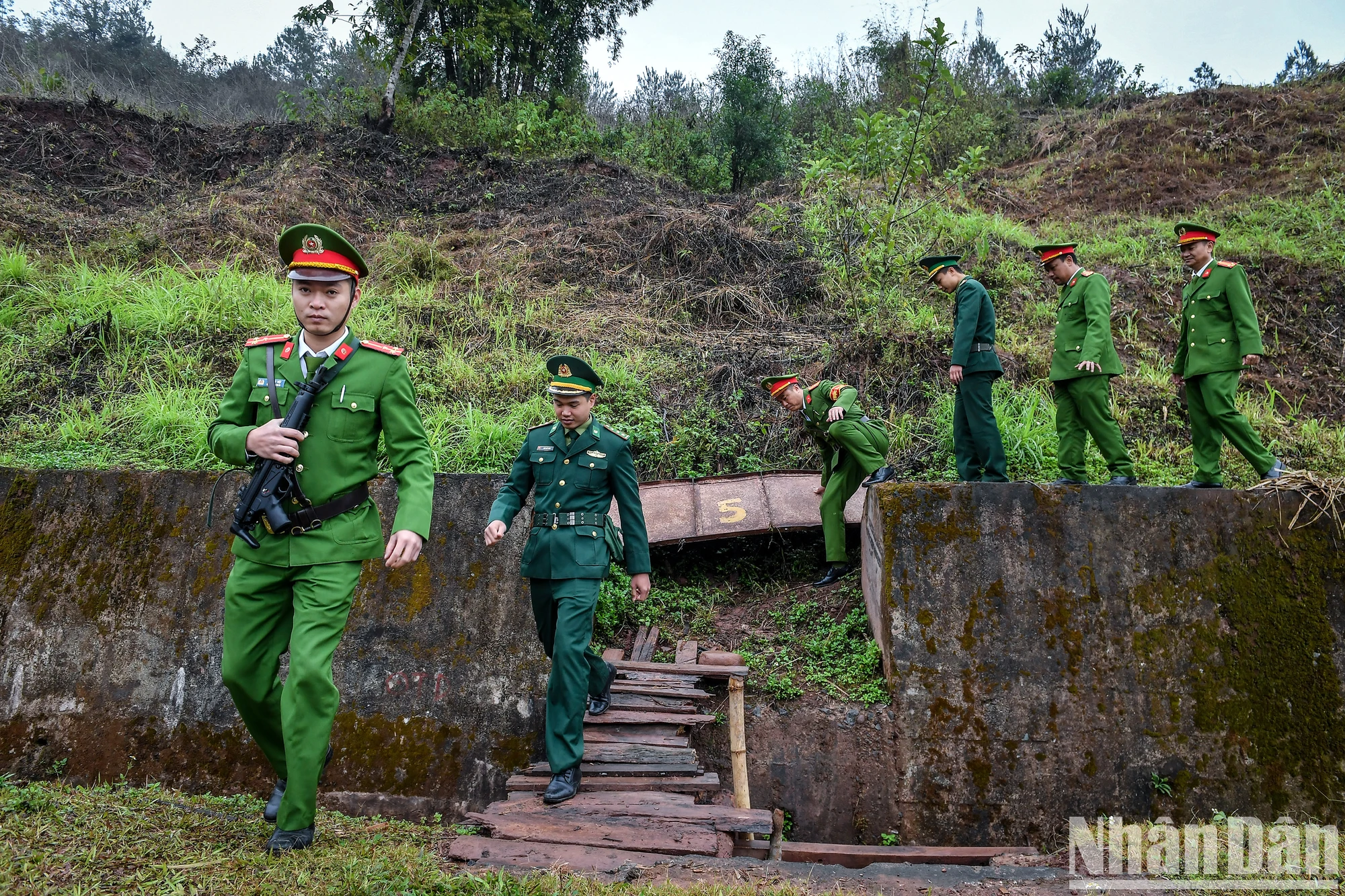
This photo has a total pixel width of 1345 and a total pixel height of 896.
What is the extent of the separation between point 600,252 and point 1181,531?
7.35m

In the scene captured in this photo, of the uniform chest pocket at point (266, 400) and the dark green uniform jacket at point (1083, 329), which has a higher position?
the dark green uniform jacket at point (1083, 329)

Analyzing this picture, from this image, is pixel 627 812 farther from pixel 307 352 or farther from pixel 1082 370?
pixel 1082 370

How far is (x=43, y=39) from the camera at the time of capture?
21359 millimetres

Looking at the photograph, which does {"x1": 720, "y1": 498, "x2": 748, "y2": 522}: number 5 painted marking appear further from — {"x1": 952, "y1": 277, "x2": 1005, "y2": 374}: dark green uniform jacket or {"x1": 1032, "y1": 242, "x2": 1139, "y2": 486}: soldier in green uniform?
{"x1": 1032, "y1": 242, "x2": 1139, "y2": 486}: soldier in green uniform

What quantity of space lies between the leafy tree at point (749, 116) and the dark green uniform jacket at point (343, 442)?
11.4 meters

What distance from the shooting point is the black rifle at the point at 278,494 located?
2.81 meters

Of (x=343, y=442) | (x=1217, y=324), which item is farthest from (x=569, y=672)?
(x=1217, y=324)

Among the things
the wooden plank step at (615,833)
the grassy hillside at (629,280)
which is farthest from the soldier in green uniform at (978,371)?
the wooden plank step at (615,833)

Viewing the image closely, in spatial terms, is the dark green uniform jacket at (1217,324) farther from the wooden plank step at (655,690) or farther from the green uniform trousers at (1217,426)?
the wooden plank step at (655,690)

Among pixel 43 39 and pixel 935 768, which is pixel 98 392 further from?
pixel 43 39

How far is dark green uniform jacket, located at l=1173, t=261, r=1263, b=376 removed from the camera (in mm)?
4738

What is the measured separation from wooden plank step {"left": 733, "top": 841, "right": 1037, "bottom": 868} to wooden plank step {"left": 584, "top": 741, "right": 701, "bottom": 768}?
1.67ft

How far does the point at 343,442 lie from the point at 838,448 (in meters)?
3.59

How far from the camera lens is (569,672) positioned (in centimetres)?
348
